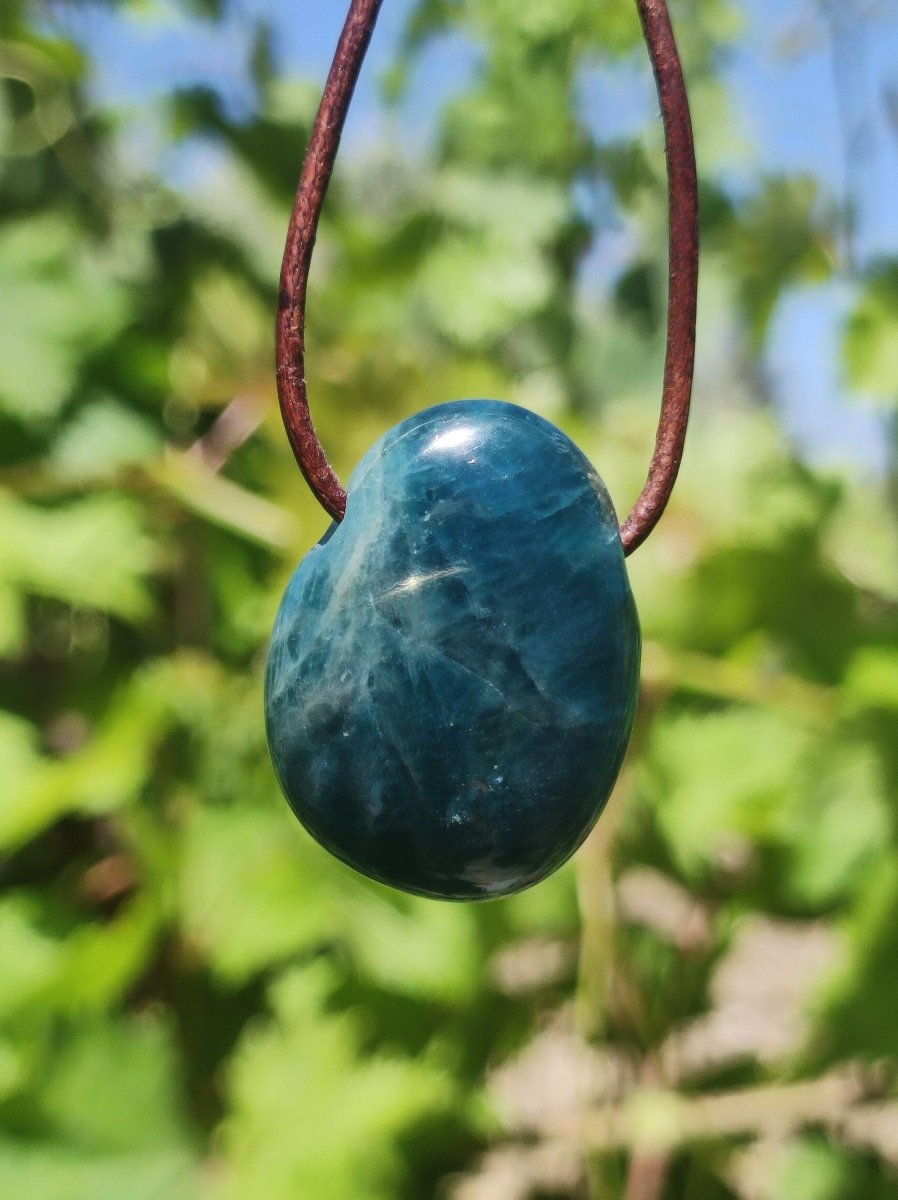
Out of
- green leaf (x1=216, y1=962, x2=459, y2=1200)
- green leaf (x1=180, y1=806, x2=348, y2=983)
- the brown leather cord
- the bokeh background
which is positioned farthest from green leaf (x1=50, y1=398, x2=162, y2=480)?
the brown leather cord

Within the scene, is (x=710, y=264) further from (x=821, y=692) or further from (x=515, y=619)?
(x=515, y=619)

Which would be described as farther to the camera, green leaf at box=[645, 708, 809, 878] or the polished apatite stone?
green leaf at box=[645, 708, 809, 878]

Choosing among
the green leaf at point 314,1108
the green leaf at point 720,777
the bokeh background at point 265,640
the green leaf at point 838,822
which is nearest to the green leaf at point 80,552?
the bokeh background at point 265,640

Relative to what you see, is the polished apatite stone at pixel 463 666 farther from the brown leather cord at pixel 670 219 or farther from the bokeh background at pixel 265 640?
the bokeh background at pixel 265 640

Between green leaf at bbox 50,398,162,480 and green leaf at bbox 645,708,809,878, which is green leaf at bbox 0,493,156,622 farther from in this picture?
green leaf at bbox 645,708,809,878

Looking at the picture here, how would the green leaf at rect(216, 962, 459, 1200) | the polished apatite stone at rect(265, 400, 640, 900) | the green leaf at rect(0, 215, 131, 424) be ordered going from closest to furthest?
1. the polished apatite stone at rect(265, 400, 640, 900)
2. the green leaf at rect(216, 962, 459, 1200)
3. the green leaf at rect(0, 215, 131, 424)

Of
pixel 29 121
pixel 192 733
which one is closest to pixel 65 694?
pixel 192 733
